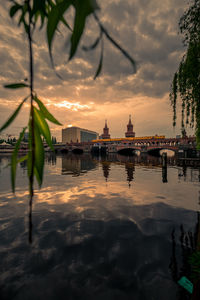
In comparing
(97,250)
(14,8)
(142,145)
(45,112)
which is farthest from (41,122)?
(142,145)

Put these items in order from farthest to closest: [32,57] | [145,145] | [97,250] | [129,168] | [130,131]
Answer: [130,131]
[145,145]
[129,168]
[97,250]
[32,57]

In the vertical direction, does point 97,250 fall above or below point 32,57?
below

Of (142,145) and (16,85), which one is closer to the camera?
(16,85)

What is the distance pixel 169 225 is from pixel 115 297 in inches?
126

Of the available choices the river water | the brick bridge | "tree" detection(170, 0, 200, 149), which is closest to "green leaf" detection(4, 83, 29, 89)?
the river water

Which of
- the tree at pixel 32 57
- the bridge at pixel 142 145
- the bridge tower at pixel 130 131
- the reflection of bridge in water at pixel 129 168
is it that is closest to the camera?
the tree at pixel 32 57

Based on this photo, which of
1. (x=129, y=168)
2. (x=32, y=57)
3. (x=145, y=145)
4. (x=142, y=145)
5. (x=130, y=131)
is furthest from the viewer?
(x=130, y=131)

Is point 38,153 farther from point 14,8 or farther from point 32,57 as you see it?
point 14,8

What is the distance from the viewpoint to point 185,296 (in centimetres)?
296

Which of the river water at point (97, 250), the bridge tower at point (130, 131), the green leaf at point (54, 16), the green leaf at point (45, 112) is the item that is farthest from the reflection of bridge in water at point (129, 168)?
the bridge tower at point (130, 131)

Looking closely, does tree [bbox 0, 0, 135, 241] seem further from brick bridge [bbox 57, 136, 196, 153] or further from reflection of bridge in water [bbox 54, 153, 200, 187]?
brick bridge [bbox 57, 136, 196, 153]

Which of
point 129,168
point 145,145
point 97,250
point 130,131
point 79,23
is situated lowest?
point 97,250

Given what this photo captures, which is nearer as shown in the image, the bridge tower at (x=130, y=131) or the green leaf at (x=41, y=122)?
the green leaf at (x=41, y=122)

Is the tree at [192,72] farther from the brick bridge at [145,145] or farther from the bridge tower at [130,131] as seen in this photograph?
the bridge tower at [130,131]
